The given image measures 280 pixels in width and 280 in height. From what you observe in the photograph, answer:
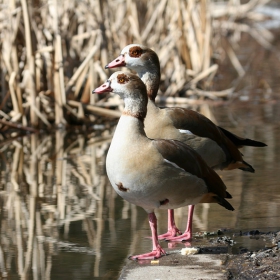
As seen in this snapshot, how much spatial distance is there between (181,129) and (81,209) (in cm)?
130

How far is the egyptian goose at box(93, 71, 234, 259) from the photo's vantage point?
4816mm

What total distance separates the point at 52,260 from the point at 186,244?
1.01 meters

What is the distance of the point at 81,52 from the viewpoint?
1175cm

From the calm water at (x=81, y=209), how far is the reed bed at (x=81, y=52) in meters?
0.56

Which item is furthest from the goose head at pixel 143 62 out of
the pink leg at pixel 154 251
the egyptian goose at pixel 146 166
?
the pink leg at pixel 154 251

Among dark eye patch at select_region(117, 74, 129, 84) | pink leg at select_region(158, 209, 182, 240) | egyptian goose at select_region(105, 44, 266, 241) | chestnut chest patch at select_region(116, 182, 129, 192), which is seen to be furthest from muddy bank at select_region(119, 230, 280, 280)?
dark eye patch at select_region(117, 74, 129, 84)

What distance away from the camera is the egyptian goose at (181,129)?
5824 millimetres

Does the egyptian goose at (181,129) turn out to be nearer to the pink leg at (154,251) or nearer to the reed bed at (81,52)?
the pink leg at (154,251)

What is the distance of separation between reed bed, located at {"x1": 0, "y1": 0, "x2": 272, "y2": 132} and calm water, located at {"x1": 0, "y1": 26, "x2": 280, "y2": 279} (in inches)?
22.1

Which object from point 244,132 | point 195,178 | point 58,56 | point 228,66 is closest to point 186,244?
point 195,178

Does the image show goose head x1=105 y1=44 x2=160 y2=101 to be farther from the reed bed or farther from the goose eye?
the reed bed

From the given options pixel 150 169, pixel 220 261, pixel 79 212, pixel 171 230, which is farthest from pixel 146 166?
pixel 79 212

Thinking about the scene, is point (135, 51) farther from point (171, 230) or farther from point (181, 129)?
point (171, 230)

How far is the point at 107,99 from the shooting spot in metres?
11.5
